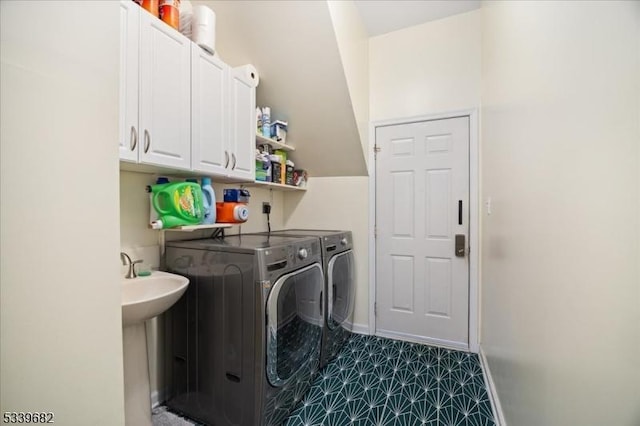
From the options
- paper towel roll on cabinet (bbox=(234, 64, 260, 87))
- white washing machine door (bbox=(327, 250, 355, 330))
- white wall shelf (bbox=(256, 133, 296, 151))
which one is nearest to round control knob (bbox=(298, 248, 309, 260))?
white washing machine door (bbox=(327, 250, 355, 330))

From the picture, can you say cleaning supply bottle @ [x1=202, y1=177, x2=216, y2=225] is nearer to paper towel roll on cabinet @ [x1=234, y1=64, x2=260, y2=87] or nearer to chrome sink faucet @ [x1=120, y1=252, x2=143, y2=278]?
chrome sink faucet @ [x1=120, y1=252, x2=143, y2=278]

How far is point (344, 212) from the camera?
2.85m

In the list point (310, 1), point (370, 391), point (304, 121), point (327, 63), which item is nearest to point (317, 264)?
point (370, 391)

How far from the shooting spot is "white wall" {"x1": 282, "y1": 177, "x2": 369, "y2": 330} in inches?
110

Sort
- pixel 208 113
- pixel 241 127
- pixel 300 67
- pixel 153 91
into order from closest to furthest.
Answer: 1. pixel 153 91
2. pixel 208 113
3. pixel 241 127
4. pixel 300 67

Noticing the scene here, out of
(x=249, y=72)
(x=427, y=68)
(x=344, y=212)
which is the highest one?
(x=427, y=68)

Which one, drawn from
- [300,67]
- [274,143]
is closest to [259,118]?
[274,143]

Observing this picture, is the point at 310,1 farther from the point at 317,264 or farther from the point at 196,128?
the point at 317,264

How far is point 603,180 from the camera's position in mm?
643

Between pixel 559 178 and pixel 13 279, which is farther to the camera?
pixel 559 178

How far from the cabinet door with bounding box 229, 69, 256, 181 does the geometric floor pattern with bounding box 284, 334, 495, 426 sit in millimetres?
1562

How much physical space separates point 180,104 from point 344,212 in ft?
5.75

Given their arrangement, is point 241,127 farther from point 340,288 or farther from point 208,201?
point 340,288

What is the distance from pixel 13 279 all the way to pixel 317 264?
1538mm
